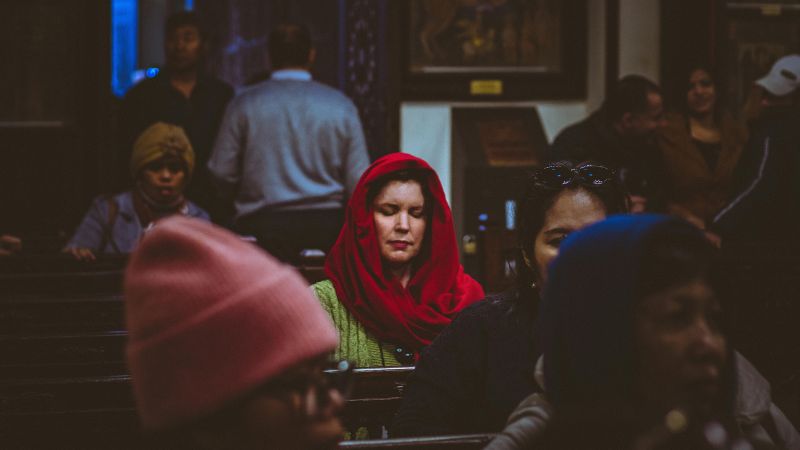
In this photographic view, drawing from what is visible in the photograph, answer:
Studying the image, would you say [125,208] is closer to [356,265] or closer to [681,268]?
[356,265]

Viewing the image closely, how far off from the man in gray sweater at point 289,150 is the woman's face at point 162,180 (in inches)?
9.4

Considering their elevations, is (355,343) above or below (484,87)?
below

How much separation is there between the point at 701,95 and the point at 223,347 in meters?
5.22

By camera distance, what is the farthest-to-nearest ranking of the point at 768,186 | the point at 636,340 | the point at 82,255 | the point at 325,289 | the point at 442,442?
the point at 768,186
the point at 82,255
the point at 325,289
the point at 442,442
the point at 636,340

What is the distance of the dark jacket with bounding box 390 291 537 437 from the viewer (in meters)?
2.47

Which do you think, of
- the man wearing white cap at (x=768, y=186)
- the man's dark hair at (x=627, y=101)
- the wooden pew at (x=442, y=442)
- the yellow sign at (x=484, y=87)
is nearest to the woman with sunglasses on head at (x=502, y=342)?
the wooden pew at (x=442, y=442)

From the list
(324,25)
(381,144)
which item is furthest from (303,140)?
(324,25)

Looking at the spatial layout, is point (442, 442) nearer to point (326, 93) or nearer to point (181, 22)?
point (326, 93)

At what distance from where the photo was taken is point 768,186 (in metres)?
5.03

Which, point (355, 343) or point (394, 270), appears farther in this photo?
point (394, 270)

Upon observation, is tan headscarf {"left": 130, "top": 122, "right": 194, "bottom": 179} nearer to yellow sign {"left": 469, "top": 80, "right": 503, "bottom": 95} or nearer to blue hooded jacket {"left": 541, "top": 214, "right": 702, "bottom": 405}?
yellow sign {"left": 469, "top": 80, "right": 503, "bottom": 95}

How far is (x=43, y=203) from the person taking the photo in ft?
23.5

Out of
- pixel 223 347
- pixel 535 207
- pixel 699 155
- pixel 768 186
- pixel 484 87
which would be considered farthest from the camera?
pixel 484 87

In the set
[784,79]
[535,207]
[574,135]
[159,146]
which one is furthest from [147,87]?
[535,207]
